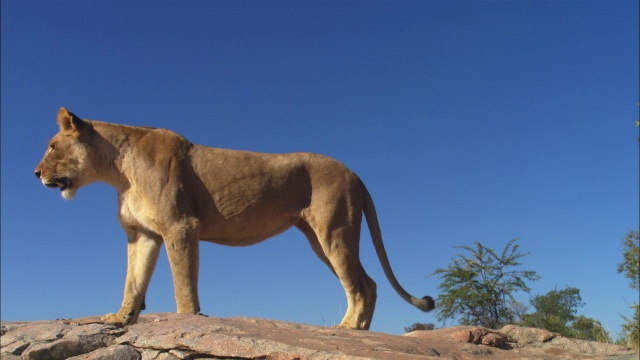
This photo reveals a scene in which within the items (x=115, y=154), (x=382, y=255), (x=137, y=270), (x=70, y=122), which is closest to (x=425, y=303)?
(x=382, y=255)

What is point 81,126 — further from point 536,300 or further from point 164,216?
point 536,300

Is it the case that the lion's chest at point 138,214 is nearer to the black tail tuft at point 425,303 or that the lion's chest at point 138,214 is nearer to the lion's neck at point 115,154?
the lion's neck at point 115,154

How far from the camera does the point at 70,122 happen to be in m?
7.95

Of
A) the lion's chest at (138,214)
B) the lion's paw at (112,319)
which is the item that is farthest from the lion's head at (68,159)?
the lion's paw at (112,319)

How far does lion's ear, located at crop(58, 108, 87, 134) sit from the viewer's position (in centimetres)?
792

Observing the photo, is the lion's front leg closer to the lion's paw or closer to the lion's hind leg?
the lion's paw

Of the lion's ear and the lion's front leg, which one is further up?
the lion's ear

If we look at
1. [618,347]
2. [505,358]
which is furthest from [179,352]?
[618,347]

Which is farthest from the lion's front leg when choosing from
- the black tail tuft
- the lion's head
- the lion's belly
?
the black tail tuft

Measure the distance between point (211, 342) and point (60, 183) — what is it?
3416 millimetres

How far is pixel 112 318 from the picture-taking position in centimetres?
728

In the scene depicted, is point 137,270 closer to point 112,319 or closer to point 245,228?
point 112,319

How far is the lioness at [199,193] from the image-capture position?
24.7ft

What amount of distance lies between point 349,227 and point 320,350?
3.00m
